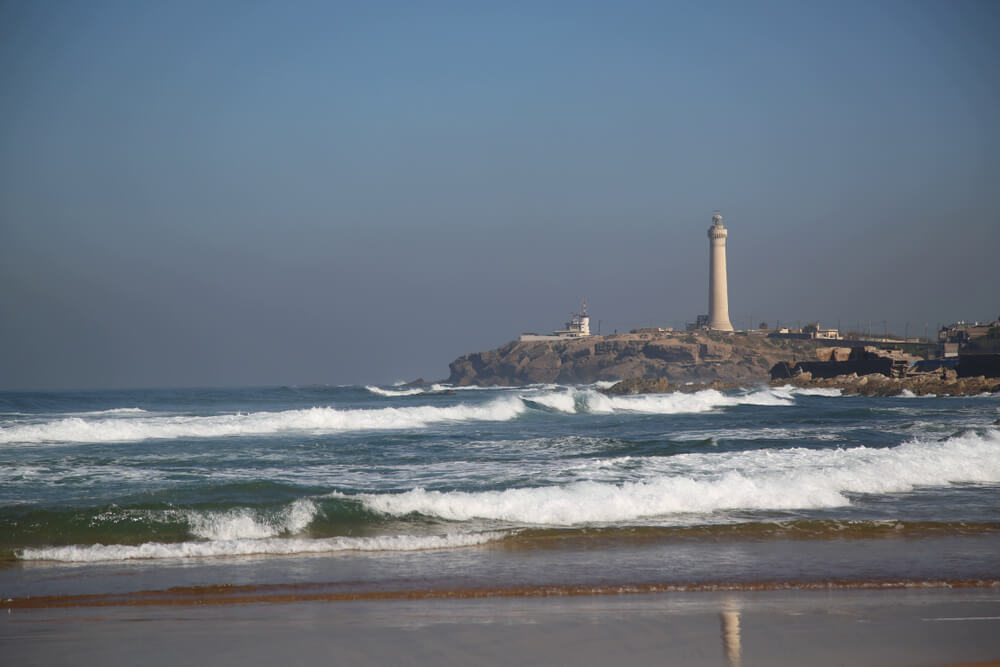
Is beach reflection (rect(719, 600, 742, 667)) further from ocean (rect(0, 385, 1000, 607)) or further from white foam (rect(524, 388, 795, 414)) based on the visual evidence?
white foam (rect(524, 388, 795, 414))

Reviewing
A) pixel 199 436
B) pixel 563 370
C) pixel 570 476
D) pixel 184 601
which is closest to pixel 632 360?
pixel 563 370

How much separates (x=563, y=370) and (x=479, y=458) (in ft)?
321

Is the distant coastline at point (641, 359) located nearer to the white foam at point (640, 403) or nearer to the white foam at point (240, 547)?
the white foam at point (640, 403)

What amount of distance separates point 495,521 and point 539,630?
4.11 m

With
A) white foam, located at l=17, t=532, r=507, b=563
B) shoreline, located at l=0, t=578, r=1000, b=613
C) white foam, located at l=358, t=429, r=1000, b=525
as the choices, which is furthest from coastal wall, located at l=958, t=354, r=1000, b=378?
white foam, located at l=17, t=532, r=507, b=563

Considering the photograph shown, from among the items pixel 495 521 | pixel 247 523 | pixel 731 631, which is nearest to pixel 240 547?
pixel 247 523

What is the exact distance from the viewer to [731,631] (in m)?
5.07

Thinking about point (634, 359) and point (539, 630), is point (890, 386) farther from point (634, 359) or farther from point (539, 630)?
point (634, 359)

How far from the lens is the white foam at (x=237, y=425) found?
21641 millimetres

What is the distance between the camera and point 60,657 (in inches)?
192

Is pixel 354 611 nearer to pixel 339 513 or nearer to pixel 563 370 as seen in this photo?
pixel 339 513

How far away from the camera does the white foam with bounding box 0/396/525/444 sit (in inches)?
852

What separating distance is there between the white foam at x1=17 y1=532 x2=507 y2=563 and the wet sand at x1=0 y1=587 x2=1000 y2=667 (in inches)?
68.7

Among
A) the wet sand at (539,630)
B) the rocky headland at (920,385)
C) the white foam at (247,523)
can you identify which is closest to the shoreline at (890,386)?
the rocky headland at (920,385)
